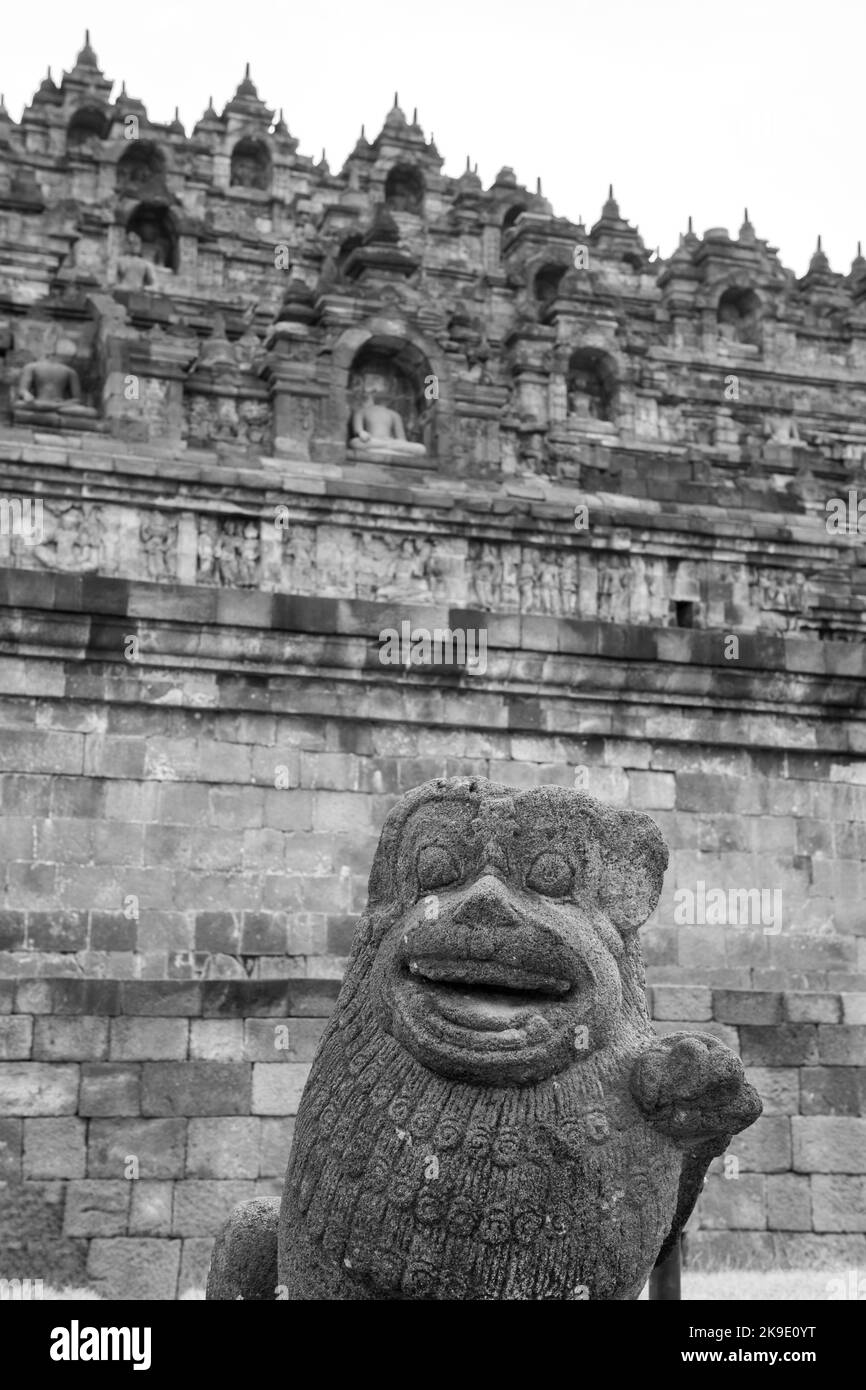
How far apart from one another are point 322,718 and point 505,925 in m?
9.23

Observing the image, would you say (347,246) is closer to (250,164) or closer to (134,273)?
(134,273)

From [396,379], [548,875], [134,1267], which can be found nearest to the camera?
[548,875]

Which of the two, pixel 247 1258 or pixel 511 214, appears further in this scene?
pixel 511 214

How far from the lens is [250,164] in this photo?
140ft

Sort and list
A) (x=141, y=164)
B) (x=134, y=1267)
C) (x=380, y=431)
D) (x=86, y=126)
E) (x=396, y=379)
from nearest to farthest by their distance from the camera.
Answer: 1. (x=134, y=1267)
2. (x=380, y=431)
3. (x=396, y=379)
4. (x=141, y=164)
5. (x=86, y=126)

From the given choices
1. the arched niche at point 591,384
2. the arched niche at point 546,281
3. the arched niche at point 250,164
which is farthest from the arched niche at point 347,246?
the arched niche at point 250,164

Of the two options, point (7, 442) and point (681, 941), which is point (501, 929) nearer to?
point (681, 941)

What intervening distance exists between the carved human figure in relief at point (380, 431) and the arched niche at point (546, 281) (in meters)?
13.7

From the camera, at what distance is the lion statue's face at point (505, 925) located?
5.89 meters

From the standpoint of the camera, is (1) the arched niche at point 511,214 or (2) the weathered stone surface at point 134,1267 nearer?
(2) the weathered stone surface at point 134,1267

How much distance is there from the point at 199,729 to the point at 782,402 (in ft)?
84.8

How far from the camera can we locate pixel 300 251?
126 ft

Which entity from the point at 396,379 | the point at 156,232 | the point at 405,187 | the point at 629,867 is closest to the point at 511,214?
the point at 405,187

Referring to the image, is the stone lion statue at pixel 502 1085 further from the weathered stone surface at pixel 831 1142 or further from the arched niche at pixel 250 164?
the arched niche at pixel 250 164
